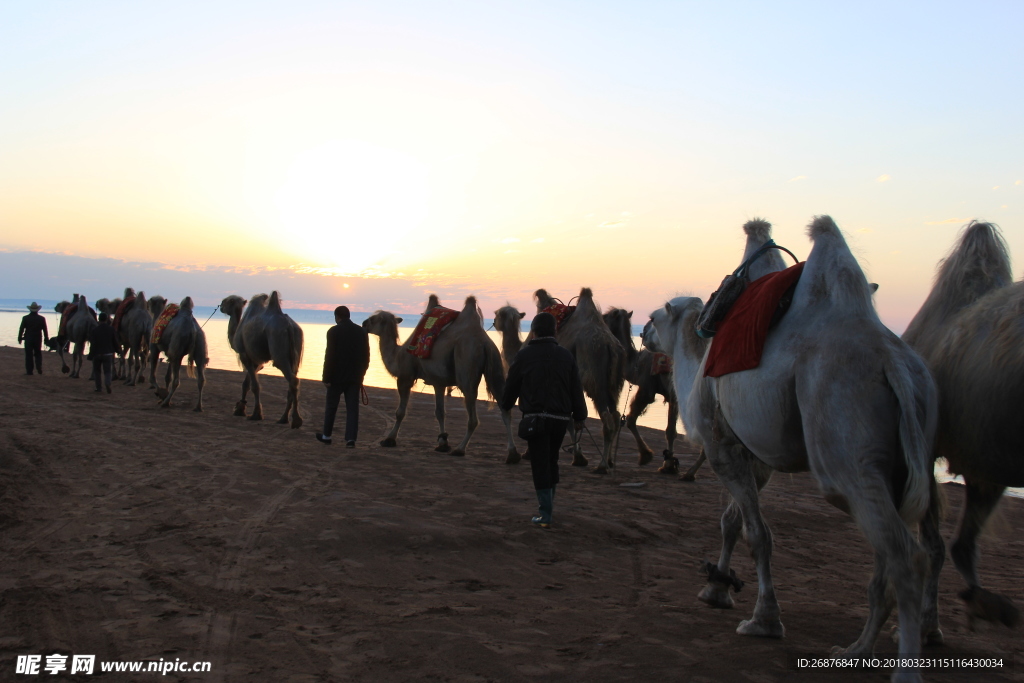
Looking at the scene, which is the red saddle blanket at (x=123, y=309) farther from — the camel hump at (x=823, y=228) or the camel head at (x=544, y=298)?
the camel hump at (x=823, y=228)

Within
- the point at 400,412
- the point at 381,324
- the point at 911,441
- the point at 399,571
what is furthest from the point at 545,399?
the point at 381,324

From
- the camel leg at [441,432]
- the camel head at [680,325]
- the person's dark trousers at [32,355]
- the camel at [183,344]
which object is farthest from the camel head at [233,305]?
the camel head at [680,325]

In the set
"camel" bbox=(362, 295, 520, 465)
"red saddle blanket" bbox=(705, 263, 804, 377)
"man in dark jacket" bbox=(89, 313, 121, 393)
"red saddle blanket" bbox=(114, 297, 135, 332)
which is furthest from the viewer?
"red saddle blanket" bbox=(114, 297, 135, 332)

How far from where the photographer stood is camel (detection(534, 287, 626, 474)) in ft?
37.8

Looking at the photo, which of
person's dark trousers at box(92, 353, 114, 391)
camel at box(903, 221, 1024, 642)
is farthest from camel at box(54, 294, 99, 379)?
camel at box(903, 221, 1024, 642)

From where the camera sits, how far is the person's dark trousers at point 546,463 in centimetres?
732

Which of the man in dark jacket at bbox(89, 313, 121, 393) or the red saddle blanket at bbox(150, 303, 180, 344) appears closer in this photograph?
the red saddle blanket at bbox(150, 303, 180, 344)

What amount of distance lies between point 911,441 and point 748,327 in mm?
1098

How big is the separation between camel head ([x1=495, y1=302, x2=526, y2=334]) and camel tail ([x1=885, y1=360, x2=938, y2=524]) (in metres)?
9.05

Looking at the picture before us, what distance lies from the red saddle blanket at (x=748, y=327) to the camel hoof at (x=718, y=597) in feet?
5.53

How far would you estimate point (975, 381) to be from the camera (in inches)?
167

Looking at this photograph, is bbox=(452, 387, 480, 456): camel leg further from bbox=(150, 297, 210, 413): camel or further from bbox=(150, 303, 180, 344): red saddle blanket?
bbox=(150, 303, 180, 344): red saddle blanket

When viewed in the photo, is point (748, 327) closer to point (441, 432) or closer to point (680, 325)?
point (680, 325)

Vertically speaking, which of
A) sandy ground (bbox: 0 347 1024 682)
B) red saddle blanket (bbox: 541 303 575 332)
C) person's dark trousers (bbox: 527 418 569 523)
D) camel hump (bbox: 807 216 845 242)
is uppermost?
camel hump (bbox: 807 216 845 242)
